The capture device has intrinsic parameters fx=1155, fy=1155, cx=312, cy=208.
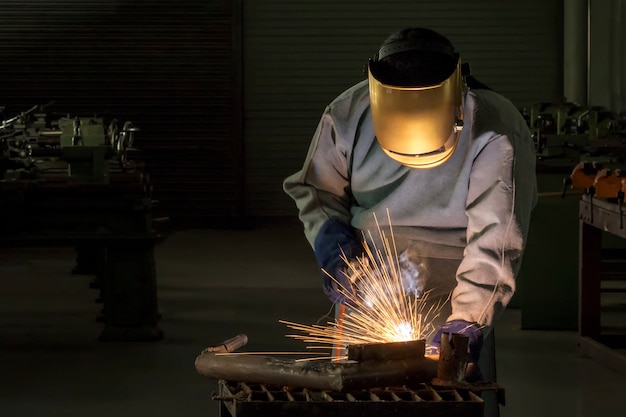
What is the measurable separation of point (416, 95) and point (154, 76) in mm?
8886

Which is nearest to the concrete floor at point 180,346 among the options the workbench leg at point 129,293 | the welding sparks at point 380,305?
the workbench leg at point 129,293

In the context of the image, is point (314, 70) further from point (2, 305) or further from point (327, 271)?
point (327, 271)

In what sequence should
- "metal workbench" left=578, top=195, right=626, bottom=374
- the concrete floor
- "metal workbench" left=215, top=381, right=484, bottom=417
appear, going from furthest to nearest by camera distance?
"metal workbench" left=578, top=195, right=626, bottom=374 < the concrete floor < "metal workbench" left=215, top=381, right=484, bottom=417

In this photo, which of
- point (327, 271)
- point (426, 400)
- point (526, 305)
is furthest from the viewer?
point (526, 305)

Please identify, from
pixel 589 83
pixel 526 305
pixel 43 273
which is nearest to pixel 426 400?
pixel 526 305

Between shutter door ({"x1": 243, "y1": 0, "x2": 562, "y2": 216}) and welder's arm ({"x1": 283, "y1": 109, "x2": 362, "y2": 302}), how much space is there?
26.8ft

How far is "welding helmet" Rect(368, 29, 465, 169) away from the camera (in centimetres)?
240

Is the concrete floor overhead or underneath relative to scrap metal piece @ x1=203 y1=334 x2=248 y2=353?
underneath

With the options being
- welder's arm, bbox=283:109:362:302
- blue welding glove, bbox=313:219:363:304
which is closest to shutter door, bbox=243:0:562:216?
welder's arm, bbox=283:109:362:302

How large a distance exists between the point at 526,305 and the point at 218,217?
5453 millimetres

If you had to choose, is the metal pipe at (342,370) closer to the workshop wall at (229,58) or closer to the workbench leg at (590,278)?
the workbench leg at (590,278)

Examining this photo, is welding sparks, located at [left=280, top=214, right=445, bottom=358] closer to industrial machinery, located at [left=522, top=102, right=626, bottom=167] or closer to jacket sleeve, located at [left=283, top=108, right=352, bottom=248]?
jacket sleeve, located at [left=283, top=108, right=352, bottom=248]

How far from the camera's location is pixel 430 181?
9.17 ft

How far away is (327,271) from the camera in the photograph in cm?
274
